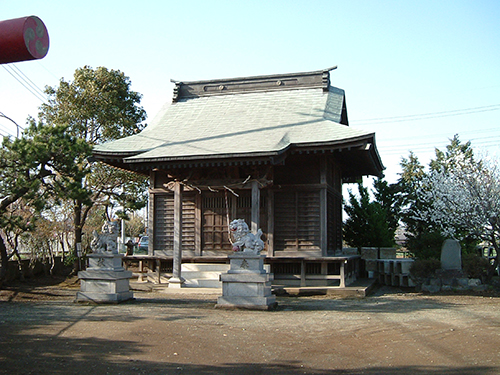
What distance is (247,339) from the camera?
8.37 metres

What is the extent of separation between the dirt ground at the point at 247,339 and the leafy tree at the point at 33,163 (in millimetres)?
3383

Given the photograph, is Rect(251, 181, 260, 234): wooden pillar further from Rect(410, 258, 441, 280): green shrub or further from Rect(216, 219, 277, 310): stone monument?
Rect(410, 258, 441, 280): green shrub

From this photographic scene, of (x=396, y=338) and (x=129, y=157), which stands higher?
(x=129, y=157)

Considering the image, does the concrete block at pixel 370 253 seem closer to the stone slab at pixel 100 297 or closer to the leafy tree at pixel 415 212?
the leafy tree at pixel 415 212

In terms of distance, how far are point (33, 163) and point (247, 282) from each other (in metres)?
7.27

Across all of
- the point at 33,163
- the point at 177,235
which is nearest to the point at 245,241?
the point at 177,235

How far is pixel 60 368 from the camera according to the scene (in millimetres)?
6496

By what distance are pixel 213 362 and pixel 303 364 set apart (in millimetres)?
1247

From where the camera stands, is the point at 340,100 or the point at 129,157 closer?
the point at 129,157

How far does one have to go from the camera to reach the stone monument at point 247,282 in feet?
38.4

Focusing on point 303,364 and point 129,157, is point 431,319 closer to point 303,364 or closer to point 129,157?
point 303,364

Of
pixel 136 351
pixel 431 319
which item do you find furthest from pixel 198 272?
pixel 136 351

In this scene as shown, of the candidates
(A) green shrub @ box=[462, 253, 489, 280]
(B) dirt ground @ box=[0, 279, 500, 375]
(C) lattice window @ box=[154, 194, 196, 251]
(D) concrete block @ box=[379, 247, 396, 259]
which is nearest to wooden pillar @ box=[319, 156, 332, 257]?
(B) dirt ground @ box=[0, 279, 500, 375]

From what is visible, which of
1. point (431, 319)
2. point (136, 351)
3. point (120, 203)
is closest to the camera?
point (136, 351)
